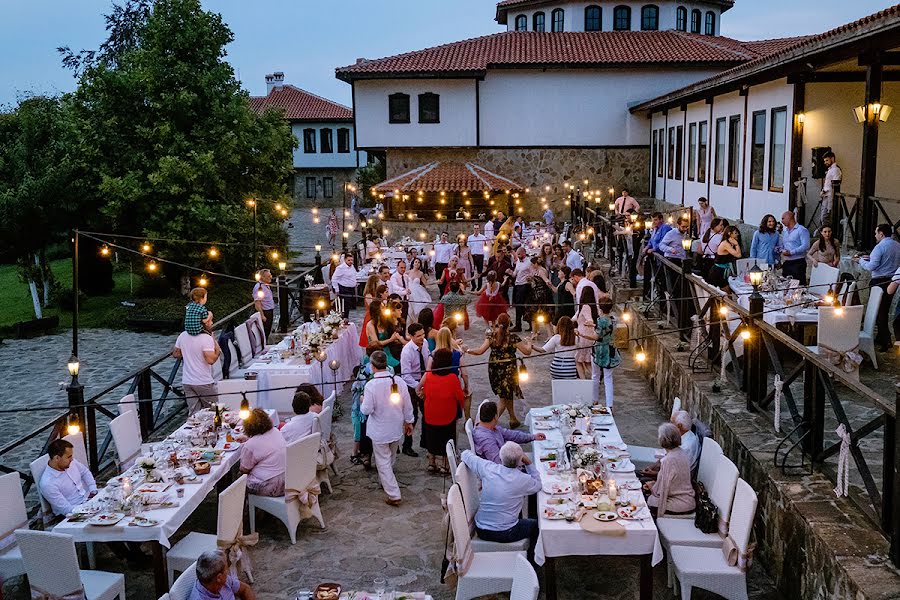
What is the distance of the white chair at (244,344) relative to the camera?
1485cm

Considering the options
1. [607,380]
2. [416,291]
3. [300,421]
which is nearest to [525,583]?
[300,421]

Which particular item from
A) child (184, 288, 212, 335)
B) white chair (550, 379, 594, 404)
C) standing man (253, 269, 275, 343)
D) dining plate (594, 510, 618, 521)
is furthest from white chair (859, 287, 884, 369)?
standing man (253, 269, 275, 343)

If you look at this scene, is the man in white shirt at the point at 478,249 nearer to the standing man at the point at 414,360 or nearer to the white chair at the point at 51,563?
the standing man at the point at 414,360

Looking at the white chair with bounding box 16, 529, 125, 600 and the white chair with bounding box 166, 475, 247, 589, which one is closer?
the white chair with bounding box 16, 529, 125, 600

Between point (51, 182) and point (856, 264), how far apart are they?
77.0 ft

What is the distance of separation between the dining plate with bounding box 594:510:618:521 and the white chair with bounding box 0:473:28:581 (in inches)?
195

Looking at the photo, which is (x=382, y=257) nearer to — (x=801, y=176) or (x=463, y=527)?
(x=801, y=176)

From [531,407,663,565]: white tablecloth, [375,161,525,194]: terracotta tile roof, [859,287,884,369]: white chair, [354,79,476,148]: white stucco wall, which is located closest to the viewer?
[531,407,663,565]: white tablecloth

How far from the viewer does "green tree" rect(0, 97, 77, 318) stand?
89.0 feet

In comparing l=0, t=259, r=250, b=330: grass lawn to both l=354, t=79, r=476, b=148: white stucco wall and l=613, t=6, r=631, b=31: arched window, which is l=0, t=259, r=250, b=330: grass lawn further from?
l=613, t=6, r=631, b=31: arched window

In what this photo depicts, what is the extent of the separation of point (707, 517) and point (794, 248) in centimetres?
724

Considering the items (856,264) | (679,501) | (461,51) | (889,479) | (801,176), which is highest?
(461,51)

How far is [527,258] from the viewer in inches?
701

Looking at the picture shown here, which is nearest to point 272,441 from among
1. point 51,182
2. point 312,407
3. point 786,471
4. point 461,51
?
point 312,407
